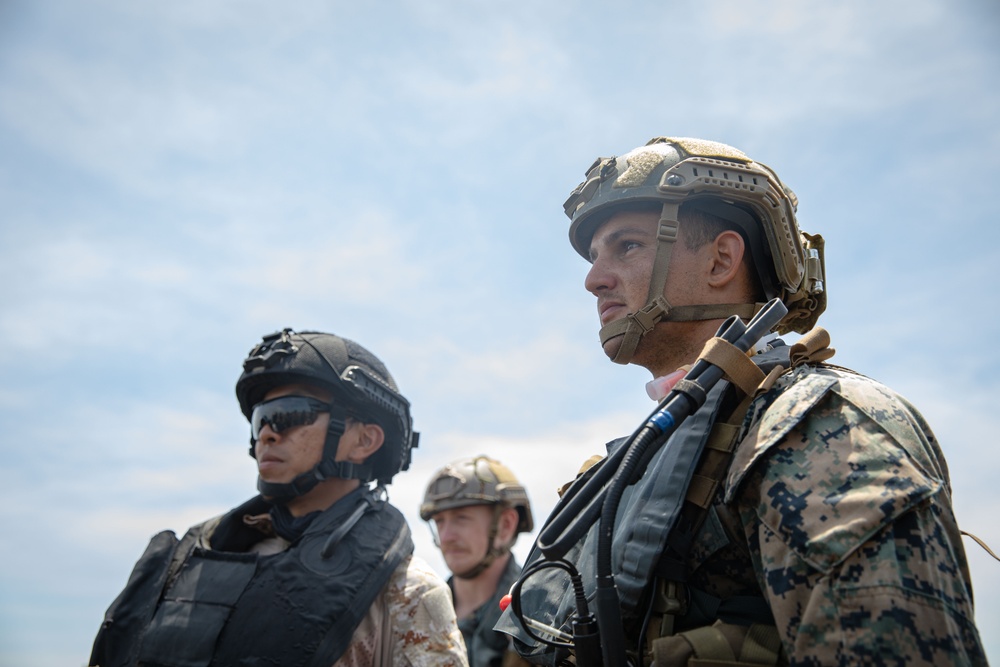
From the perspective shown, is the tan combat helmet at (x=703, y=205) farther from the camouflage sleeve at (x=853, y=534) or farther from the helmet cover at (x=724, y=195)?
the camouflage sleeve at (x=853, y=534)

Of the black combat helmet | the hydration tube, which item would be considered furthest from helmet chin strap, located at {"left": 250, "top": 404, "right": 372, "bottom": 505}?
the hydration tube

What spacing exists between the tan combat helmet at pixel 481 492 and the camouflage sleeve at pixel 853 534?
7.18 meters

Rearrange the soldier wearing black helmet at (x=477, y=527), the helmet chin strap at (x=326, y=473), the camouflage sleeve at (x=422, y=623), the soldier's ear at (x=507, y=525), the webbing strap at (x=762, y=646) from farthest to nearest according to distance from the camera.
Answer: the soldier's ear at (x=507, y=525) < the soldier wearing black helmet at (x=477, y=527) < the helmet chin strap at (x=326, y=473) < the camouflage sleeve at (x=422, y=623) < the webbing strap at (x=762, y=646)

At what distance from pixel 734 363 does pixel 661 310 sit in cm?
75

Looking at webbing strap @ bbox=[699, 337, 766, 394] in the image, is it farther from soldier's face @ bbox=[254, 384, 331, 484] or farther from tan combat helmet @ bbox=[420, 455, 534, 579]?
tan combat helmet @ bbox=[420, 455, 534, 579]

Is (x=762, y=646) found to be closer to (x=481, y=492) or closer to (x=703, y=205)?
(x=703, y=205)

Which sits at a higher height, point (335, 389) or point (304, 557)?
point (335, 389)

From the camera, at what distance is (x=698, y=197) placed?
12.6 feet

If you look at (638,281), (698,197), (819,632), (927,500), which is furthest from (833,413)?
(698,197)

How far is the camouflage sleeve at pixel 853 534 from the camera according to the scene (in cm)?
221

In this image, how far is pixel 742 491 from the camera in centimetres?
270

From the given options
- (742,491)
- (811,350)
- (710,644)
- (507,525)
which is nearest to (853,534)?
(742,491)

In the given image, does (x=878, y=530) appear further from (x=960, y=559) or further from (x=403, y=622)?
(x=403, y=622)

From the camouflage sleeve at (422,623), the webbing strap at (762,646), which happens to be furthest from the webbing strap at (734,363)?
the camouflage sleeve at (422,623)
